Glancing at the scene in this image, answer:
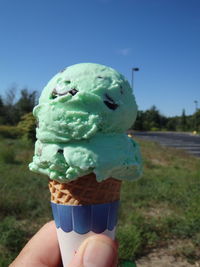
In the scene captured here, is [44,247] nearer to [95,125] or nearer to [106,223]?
[106,223]

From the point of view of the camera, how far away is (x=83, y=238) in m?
1.87

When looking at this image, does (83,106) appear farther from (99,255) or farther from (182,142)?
(182,142)

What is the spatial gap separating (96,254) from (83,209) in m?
0.29

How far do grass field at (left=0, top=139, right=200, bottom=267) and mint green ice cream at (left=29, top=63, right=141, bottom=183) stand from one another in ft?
7.29

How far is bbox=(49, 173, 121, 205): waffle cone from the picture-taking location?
A: 6.13 feet

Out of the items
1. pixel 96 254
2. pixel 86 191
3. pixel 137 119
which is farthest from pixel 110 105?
pixel 137 119

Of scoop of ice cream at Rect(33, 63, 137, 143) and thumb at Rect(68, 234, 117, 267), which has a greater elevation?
scoop of ice cream at Rect(33, 63, 137, 143)

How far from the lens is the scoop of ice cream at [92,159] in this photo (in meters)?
1.74

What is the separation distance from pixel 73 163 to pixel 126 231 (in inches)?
109

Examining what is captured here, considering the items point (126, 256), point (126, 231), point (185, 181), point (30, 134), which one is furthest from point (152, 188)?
point (30, 134)

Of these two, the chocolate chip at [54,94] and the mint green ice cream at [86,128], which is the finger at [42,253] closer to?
the mint green ice cream at [86,128]

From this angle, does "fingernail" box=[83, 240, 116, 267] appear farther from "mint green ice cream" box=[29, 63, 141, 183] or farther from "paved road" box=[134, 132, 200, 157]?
"paved road" box=[134, 132, 200, 157]

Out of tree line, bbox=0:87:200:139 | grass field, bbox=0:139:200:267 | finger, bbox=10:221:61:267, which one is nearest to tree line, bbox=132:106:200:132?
tree line, bbox=0:87:200:139

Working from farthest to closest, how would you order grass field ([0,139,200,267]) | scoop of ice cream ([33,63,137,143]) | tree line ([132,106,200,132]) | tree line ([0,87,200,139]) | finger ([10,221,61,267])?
1. tree line ([132,106,200,132])
2. tree line ([0,87,200,139])
3. grass field ([0,139,200,267])
4. finger ([10,221,61,267])
5. scoop of ice cream ([33,63,137,143])
